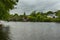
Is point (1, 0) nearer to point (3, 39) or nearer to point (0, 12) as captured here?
point (0, 12)

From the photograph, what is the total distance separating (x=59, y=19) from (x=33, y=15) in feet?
68.3

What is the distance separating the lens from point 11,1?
109 ft

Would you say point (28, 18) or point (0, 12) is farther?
point (28, 18)

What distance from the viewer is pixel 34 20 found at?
15788 cm

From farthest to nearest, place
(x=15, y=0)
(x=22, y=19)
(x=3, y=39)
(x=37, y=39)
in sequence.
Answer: (x=22, y=19) → (x=15, y=0) → (x=37, y=39) → (x=3, y=39)

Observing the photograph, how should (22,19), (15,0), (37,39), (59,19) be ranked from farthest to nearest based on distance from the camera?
1. (22,19)
2. (59,19)
3. (15,0)
4. (37,39)

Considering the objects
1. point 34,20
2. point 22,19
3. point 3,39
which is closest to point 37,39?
point 3,39

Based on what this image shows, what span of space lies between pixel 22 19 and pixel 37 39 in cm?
13679

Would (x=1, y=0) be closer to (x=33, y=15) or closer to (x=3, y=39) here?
(x=3, y=39)

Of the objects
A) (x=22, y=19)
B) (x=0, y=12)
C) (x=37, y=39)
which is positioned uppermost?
(x=0, y=12)

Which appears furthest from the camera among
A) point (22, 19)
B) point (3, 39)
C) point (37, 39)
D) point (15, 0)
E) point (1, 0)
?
point (22, 19)

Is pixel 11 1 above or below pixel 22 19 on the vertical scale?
above

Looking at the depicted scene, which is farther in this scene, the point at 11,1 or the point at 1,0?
the point at 11,1

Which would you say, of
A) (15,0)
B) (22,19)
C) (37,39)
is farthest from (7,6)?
(22,19)
